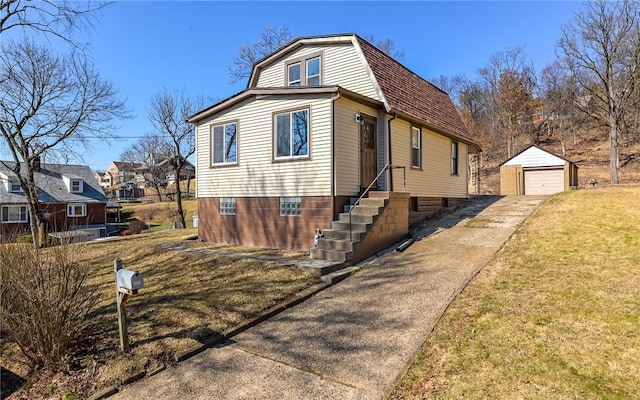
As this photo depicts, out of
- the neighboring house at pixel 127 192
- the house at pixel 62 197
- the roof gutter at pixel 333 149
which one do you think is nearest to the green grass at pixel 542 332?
the roof gutter at pixel 333 149

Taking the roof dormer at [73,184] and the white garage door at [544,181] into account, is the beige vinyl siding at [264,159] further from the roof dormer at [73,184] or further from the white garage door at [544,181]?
the roof dormer at [73,184]

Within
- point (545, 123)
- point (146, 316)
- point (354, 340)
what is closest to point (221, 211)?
point (146, 316)

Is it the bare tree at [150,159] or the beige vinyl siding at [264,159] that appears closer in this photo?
the beige vinyl siding at [264,159]

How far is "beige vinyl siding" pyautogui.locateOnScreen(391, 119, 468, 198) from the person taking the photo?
12117 millimetres

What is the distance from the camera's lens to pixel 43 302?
15.8ft

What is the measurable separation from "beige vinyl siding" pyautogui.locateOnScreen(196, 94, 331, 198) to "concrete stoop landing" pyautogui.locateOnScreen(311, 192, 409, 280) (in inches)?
42.2

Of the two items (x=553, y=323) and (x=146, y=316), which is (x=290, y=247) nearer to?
(x=146, y=316)

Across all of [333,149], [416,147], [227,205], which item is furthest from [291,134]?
[416,147]

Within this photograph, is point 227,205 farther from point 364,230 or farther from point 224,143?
point 364,230

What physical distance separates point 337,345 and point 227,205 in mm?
8610

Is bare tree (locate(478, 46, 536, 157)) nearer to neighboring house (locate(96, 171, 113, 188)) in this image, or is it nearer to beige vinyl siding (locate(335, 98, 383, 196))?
beige vinyl siding (locate(335, 98, 383, 196))

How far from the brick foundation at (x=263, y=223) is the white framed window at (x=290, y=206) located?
0.11 metres

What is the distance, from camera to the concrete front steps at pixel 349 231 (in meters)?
8.64

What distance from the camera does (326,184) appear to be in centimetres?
997
